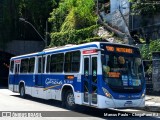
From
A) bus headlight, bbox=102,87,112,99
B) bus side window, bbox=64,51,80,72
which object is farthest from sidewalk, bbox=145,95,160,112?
bus side window, bbox=64,51,80,72

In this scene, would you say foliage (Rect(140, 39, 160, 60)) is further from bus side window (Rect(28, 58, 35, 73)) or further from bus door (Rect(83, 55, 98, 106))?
bus door (Rect(83, 55, 98, 106))

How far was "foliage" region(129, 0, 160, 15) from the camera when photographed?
2934 cm

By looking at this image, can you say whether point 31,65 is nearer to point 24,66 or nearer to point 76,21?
point 24,66

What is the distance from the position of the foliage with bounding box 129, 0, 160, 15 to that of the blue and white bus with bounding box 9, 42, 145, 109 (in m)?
14.1

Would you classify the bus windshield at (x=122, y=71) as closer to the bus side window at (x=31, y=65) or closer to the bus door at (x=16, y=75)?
the bus side window at (x=31, y=65)

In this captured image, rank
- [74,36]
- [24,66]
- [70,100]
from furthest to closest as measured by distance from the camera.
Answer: [74,36] → [24,66] → [70,100]

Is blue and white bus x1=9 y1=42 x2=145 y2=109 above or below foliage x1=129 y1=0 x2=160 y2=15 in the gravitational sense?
below

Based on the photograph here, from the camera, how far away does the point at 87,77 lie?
14.9m

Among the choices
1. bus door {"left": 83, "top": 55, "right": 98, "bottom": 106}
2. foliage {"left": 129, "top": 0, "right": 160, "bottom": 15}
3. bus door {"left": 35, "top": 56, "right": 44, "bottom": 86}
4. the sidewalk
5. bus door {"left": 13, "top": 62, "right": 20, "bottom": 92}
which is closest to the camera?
bus door {"left": 83, "top": 55, "right": 98, "bottom": 106}

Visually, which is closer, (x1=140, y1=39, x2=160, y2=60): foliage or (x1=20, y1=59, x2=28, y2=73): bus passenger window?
(x1=20, y1=59, x2=28, y2=73): bus passenger window

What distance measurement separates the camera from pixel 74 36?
3906 cm

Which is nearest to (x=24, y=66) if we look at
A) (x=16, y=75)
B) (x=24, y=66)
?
(x=24, y=66)

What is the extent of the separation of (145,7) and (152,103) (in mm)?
13535

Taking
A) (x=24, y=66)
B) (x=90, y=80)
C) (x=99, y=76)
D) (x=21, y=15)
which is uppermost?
(x=21, y=15)
